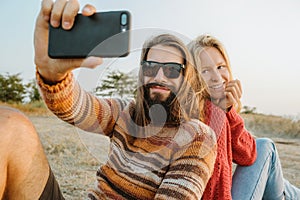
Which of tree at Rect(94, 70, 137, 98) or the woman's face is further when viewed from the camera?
the woman's face

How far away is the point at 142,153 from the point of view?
1446 mm

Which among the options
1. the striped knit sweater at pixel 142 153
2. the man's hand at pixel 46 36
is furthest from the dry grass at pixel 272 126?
the man's hand at pixel 46 36

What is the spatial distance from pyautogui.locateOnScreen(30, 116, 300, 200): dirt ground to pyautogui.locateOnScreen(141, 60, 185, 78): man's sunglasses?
13.0 inches

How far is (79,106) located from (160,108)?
34cm

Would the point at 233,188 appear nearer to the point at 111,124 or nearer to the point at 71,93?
the point at 111,124

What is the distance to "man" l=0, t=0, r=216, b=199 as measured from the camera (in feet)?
3.90

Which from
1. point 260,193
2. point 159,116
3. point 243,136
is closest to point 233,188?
point 260,193

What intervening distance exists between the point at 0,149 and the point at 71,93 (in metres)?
0.32

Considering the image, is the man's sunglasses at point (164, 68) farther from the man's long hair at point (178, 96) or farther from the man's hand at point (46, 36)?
the man's hand at point (46, 36)

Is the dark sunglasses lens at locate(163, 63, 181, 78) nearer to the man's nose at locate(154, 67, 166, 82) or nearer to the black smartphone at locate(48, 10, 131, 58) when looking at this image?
the man's nose at locate(154, 67, 166, 82)

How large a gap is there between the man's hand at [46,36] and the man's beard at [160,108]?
19.0 inches

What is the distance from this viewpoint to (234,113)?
1813mm

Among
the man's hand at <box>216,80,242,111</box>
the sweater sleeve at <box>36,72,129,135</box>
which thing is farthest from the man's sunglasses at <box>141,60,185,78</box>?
the man's hand at <box>216,80,242,111</box>

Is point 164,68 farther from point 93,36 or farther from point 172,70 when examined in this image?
point 93,36
